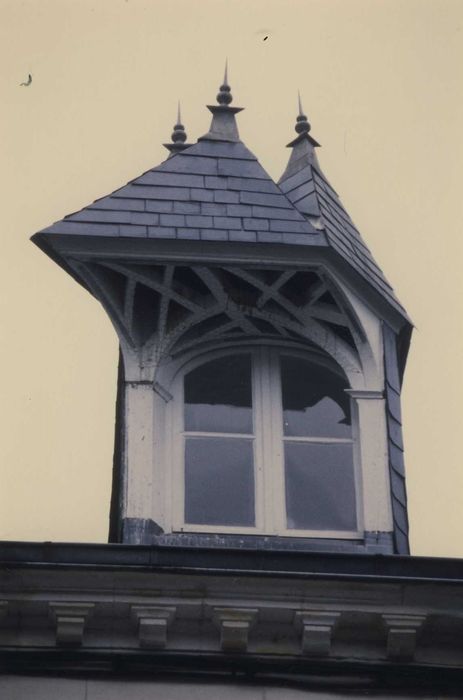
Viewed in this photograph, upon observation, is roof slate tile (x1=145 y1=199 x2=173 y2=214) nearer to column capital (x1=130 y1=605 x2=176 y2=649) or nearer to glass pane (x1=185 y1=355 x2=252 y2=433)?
glass pane (x1=185 y1=355 x2=252 y2=433)

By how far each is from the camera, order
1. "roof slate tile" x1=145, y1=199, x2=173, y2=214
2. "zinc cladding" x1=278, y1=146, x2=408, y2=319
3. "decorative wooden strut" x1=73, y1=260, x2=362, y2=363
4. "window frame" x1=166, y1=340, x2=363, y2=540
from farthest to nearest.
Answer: "zinc cladding" x1=278, y1=146, x2=408, y2=319 < "roof slate tile" x1=145, y1=199, x2=173, y2=214 < "decorative wooden strut" x1=73, y1=260, x2=362, y2=363 < "window frame" x1=166, y1=340, x2=363, y2=540

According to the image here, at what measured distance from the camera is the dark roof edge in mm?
10000

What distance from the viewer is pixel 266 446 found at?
11555mm

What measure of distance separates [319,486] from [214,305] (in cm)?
150

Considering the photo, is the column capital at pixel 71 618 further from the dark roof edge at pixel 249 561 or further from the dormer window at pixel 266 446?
the dormer window at pixel 266 446

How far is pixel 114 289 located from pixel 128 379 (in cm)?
65

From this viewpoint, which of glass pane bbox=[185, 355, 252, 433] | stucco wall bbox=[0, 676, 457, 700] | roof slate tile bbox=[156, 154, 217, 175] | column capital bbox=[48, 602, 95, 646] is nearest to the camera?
stucco wall bbox=[0, 676, 457, 700]

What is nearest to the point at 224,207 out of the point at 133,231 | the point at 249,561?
the point at 133,231

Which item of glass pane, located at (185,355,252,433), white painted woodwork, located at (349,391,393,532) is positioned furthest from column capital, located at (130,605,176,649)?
glass pane, located at (185,355,252,433)

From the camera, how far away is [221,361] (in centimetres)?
1215

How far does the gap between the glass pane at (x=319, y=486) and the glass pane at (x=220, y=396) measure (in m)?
0.42

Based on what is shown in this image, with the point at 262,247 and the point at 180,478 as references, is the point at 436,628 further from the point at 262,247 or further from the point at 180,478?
the point at 262,247

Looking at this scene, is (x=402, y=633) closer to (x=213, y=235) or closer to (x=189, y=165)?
(x=213, y=235)

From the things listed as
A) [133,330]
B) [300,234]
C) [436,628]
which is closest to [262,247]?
[300,234]
